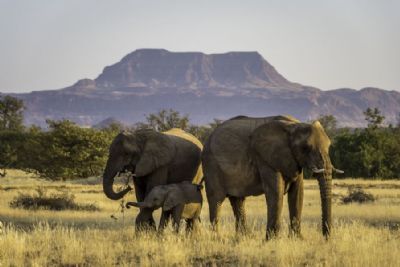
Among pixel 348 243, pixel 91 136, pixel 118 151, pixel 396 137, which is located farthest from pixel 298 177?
pixel 396 137

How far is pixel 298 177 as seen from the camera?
50.0 ft

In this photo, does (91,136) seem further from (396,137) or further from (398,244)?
(398,244)

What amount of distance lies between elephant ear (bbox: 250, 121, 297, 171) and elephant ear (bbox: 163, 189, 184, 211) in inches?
80.2

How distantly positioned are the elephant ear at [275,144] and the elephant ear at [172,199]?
2037mm

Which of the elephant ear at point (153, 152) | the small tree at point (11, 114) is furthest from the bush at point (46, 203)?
the small tree at point (11, 114)

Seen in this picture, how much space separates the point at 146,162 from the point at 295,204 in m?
3.75

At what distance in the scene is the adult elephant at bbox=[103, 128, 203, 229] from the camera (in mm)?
16500

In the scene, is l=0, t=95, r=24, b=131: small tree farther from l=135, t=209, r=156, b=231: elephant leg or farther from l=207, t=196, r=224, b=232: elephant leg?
l=207, t=196, r=224, b=232: elephant leg

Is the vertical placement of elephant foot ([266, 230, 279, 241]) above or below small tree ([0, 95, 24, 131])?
below

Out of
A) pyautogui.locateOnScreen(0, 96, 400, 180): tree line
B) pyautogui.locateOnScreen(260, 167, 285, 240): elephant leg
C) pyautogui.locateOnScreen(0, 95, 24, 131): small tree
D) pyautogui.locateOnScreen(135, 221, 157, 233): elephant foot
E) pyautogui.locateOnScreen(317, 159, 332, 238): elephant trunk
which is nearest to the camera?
pyautogui.locateOnScreen(317, 159, 332, 238): elephant trunk

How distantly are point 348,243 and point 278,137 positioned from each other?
285 cm

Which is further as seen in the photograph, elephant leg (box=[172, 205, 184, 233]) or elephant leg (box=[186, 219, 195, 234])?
elephant leg (box=[186, 219, 195, 234])

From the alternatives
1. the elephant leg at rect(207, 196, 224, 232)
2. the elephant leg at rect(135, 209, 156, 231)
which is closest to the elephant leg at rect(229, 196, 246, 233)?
the elephant leg at rect(207, 196, 224, 232)

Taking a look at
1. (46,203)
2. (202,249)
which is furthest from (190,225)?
(46,203)
